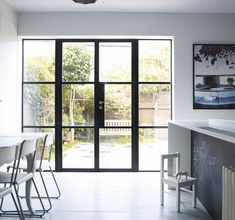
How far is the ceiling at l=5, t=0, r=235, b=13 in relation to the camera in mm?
5480

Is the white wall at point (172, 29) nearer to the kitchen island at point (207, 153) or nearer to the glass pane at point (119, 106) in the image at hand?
the glass pane at point (119, 106)

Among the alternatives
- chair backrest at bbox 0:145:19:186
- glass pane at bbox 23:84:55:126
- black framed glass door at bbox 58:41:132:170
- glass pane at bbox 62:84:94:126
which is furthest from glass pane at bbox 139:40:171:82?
chair backrest at bbox 0:145:19:186

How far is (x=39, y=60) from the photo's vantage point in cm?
634

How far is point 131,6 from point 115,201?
129 inches

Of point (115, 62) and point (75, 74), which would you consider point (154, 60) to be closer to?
point (115, 62)

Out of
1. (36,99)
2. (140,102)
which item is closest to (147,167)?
(140,102)

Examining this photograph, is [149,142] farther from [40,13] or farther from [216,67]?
[40,13]

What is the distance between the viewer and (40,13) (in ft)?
19.9

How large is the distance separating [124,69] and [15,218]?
3.58 meters

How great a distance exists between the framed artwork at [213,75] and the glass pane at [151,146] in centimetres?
88

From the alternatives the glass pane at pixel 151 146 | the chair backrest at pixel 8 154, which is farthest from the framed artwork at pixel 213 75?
the chair backrest at pixel 8 154

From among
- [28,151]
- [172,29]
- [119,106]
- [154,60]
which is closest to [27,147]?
[28,151]

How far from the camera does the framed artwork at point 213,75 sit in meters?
5.98

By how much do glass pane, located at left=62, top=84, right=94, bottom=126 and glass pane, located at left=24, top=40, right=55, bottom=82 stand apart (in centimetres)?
44
